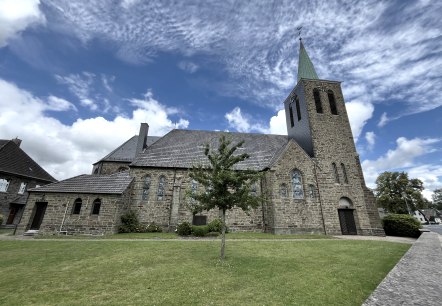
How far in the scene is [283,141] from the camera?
2738 cm

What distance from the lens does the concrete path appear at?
164 inches

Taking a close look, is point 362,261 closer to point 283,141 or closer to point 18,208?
point 283,141

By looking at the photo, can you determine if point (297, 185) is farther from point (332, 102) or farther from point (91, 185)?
point (91, 185)

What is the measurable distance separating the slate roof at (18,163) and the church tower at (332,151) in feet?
116

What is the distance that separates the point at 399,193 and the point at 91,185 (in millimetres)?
57095

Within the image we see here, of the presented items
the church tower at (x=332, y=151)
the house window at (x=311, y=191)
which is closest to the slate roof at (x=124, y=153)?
the church tower at (x=332, y=151)

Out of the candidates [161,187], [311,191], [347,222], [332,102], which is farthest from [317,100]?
[161,187]

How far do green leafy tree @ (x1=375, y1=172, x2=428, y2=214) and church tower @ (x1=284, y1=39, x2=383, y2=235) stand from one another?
30566 millimetres

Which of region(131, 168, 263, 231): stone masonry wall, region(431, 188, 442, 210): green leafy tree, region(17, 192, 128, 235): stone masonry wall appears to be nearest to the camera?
region(17, 192, 128, 235): stone masonry wall

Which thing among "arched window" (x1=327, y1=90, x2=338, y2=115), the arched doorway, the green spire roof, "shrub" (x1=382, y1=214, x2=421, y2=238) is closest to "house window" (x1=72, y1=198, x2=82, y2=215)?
the arched doorway

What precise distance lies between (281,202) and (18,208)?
30937mm

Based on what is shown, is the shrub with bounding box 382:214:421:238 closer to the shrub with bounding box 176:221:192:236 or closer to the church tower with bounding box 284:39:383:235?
the church tower with bounding box 284:39:383:235

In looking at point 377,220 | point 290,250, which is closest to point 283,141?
point 377,220

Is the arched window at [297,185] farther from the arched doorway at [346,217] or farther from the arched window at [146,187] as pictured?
the arched window at [146,187]
